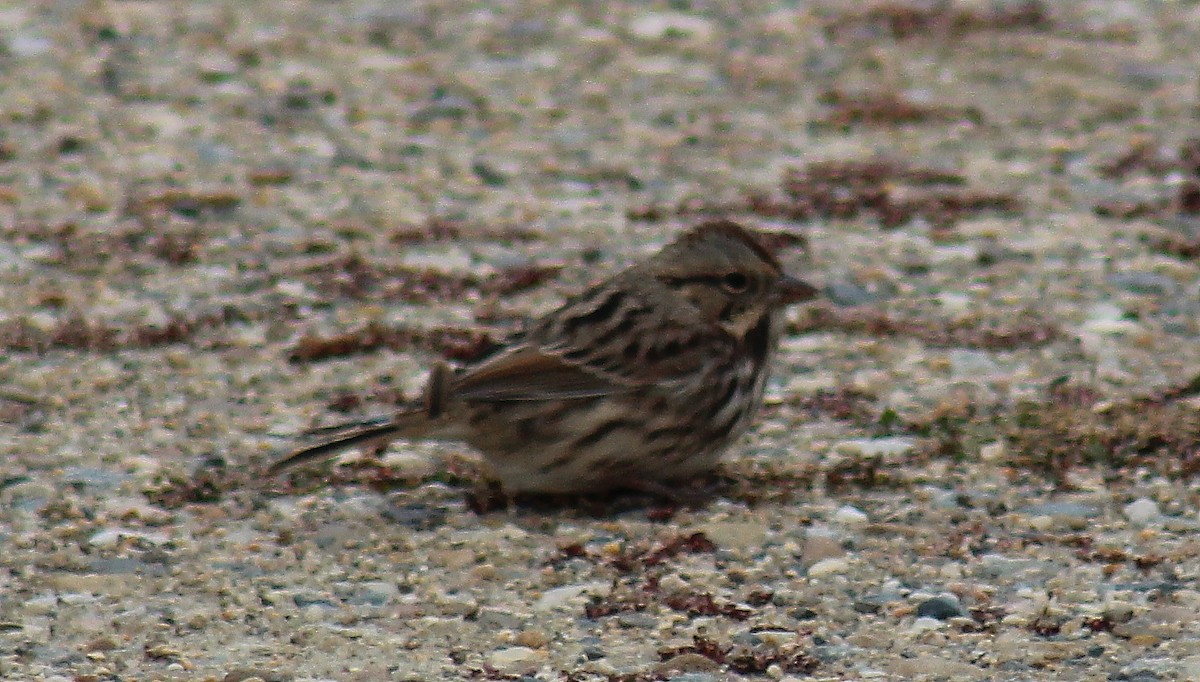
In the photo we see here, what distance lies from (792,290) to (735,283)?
0.20 metres

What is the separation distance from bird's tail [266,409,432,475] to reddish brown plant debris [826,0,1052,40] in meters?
7.37

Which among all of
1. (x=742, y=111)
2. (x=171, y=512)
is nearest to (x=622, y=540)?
(x=171, y=512)

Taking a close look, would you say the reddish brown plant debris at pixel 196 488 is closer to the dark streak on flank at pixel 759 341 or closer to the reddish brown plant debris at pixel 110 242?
the dark streak on flank at pixel 759 341

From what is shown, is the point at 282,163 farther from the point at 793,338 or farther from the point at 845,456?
the point at 845,456

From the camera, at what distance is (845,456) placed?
721cm

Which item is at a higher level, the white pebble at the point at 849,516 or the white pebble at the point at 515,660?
the white pebble at the point at 849,516

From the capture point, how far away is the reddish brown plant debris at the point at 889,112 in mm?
11695

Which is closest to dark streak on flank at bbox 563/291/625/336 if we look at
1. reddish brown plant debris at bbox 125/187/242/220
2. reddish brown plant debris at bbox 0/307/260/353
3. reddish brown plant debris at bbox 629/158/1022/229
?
reddish brown plant debris at bbox 0/307/260/353

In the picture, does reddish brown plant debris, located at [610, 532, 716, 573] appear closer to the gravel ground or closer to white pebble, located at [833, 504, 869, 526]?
the gravel ground

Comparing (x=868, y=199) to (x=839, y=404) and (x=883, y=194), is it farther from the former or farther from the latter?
(x=839, y=404)

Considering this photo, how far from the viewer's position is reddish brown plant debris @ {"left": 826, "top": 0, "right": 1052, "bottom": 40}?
13391mm

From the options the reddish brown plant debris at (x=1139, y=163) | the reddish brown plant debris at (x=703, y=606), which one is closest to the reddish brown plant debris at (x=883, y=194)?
the reddish brown plant debris at (x=1139, y=163)

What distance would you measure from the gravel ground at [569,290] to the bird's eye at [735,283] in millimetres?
619

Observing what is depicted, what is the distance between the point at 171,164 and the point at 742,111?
327 cm
